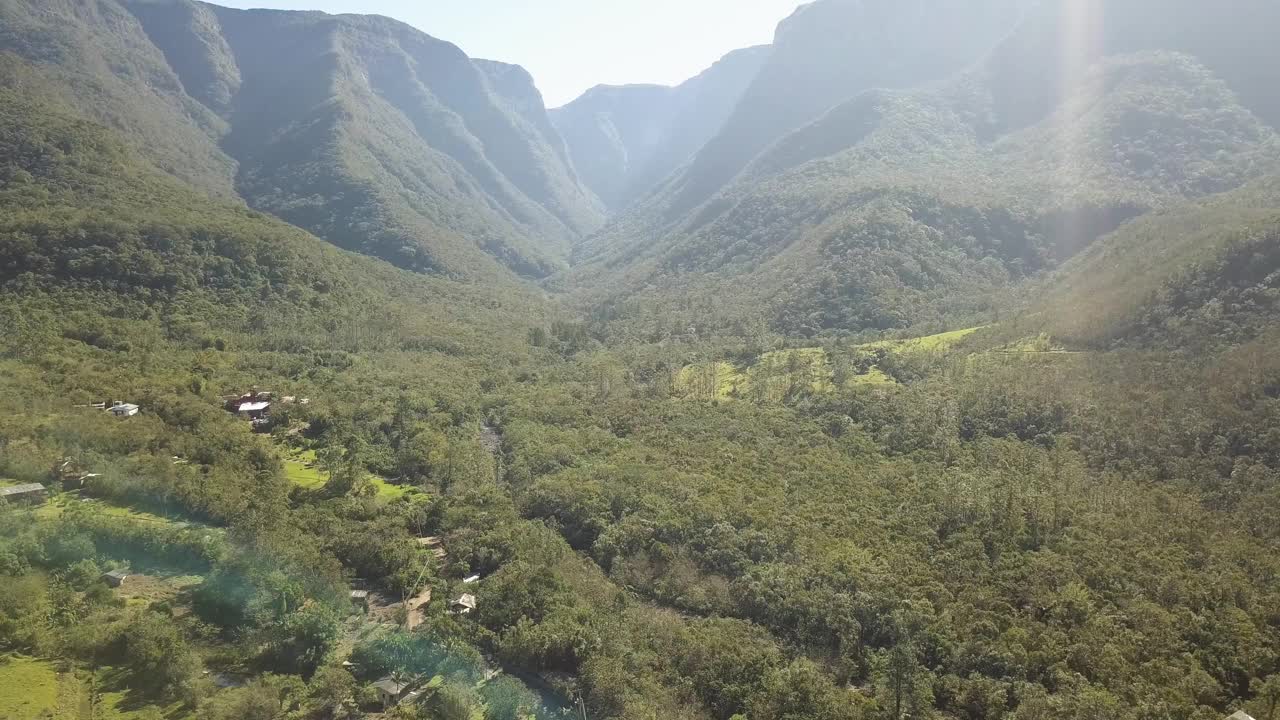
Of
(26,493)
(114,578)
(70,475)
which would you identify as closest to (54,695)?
(114,578)

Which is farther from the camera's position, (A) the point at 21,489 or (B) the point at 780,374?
(B) the point at 780,374

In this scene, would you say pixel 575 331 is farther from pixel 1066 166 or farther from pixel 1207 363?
→ pixel 1066 166

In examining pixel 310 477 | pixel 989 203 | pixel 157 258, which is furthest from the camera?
pixel 989 203

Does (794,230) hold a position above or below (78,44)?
below

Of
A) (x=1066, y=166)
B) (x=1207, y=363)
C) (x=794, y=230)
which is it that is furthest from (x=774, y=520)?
(x=1066, y=166)

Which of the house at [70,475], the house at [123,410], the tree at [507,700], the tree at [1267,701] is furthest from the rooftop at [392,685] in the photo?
the house at [123,410]

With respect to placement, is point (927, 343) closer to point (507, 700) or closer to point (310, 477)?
point (310, 477)

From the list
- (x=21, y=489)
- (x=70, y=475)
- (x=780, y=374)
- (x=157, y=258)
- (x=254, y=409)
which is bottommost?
(x=780, y=374)
